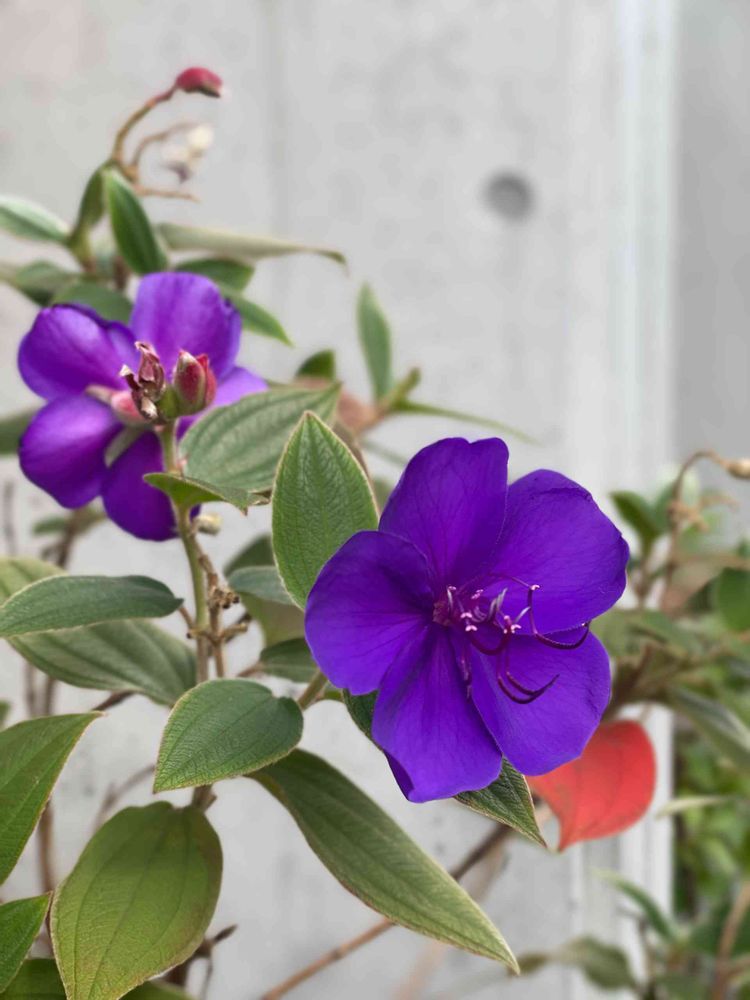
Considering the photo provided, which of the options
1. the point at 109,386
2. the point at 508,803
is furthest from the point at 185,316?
the point at 508,803

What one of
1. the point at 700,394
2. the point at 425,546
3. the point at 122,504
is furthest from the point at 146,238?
the point at 700,394

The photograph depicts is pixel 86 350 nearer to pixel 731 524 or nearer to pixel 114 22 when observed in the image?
pixel 114 22

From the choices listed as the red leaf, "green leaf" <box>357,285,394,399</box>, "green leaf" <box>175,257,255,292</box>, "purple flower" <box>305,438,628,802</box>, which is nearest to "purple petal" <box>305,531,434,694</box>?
"purple flower" <box>305,438,628,802</box>

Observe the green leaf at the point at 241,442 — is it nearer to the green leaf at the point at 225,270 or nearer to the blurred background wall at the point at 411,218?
the green leaf at the point at 225,270

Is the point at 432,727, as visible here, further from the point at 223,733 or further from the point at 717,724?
the point at 717,724

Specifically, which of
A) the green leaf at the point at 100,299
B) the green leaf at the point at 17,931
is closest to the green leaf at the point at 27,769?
the green leaf at the point at 17,931

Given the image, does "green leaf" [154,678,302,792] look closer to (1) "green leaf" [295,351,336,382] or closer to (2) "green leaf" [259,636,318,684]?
(2) "green leaf" [259,636,318,684]
